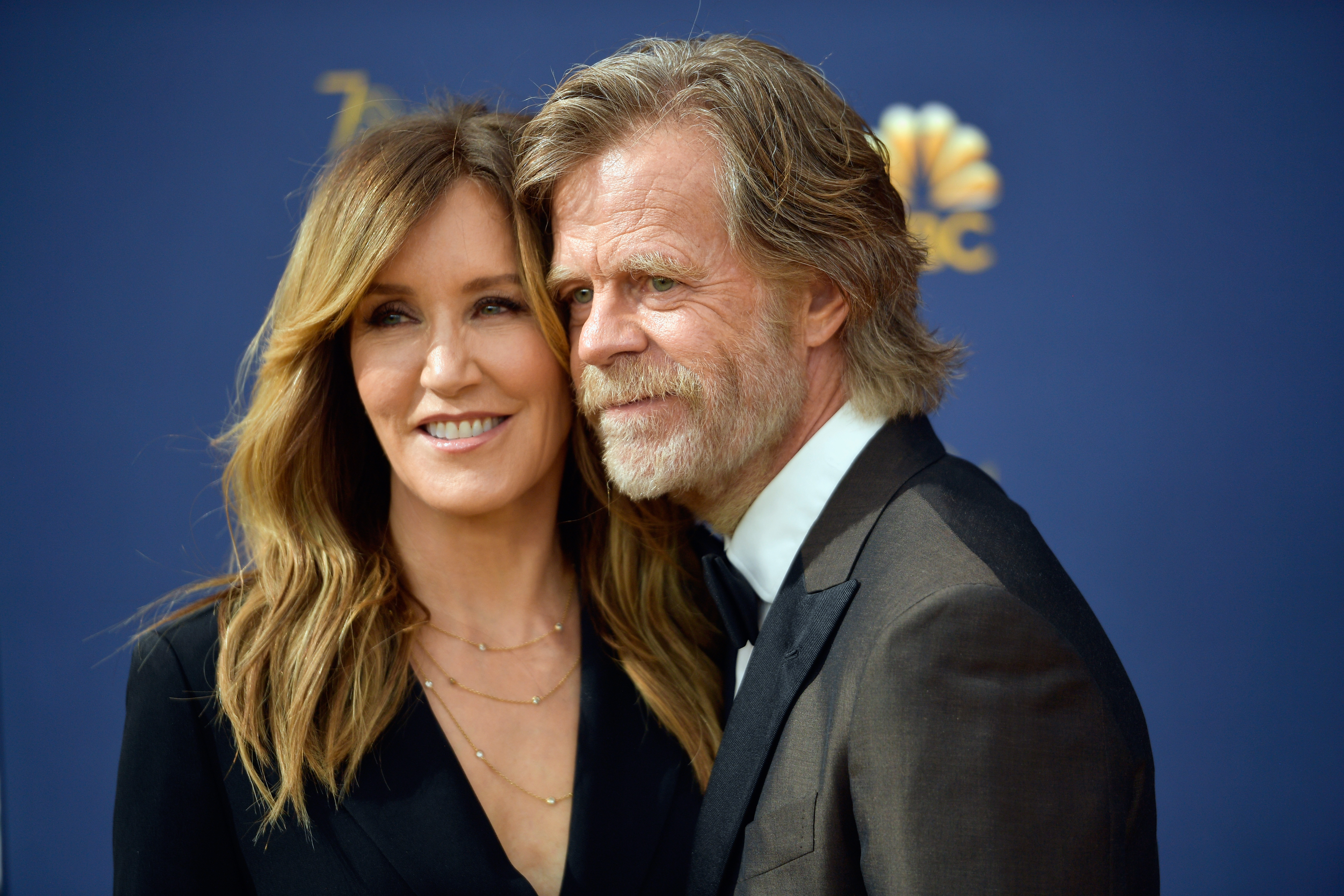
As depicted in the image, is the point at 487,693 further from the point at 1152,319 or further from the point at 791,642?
the point at 1152,319

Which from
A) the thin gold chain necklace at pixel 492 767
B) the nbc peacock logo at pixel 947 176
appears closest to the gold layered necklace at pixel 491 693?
the thin gold chain necklace at pixel 492 767

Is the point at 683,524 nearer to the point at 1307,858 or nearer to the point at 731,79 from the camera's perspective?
the point at 731,79

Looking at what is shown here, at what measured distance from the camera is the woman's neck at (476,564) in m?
2.00

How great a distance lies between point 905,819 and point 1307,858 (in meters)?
2.75

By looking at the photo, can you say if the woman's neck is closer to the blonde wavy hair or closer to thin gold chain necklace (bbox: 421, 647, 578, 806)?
the blonde wavy hair

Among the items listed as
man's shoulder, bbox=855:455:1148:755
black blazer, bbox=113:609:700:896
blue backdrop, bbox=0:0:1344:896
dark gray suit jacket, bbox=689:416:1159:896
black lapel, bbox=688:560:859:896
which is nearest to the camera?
dark gray suit jacket, bbox=689:416:1159:896

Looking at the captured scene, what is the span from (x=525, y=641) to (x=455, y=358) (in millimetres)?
631

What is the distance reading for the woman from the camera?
1.70 m

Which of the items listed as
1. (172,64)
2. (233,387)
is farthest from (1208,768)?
(172,64)

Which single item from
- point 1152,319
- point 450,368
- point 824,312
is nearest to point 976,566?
point 824,312

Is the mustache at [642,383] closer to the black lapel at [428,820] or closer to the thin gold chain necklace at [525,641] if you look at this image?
the thin gold chain necklace at [525,641]

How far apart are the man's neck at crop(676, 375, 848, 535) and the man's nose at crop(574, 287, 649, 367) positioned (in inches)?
12.6

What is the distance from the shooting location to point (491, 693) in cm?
194

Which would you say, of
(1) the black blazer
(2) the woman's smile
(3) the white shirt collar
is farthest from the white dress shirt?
(2) the woman's smile
